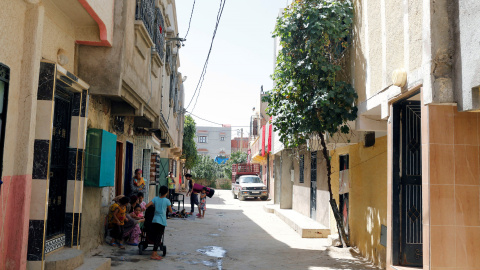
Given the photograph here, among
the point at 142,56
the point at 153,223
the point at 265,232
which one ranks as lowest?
the point at 265,232

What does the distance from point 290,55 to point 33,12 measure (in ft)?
17.7

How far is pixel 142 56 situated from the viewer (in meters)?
8.93

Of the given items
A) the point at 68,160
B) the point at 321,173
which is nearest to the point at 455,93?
the point at 68,160

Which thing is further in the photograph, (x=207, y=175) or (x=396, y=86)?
(x=207, y=175)

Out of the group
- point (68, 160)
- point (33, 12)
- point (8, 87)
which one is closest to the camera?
point (8, 87)

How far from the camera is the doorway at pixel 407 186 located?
20.0 feet

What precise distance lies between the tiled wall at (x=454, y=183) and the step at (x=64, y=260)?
465 centimetres

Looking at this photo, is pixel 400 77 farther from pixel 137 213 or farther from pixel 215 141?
pixel 215 141

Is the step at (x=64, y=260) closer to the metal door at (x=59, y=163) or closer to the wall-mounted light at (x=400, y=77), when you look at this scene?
the metal door at (x=59, y=163)

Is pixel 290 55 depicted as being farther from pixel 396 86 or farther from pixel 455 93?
pixel 455 93

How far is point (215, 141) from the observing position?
7356cm

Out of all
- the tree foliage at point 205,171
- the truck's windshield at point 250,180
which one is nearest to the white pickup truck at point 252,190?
the truck's windshield at point 250,180

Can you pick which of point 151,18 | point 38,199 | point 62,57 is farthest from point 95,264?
point 151,18

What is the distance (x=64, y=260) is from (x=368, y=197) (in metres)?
6.16
